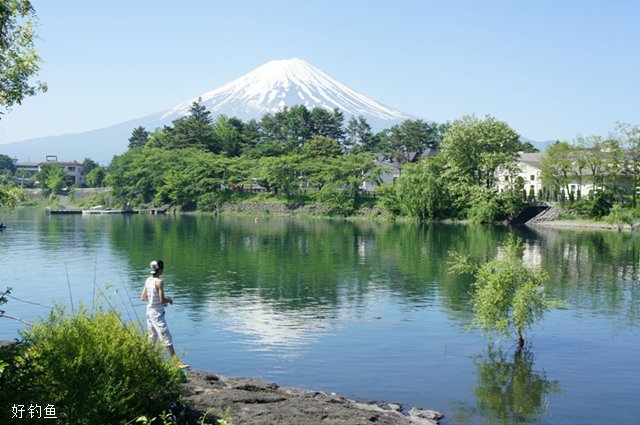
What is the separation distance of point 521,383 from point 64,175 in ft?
375

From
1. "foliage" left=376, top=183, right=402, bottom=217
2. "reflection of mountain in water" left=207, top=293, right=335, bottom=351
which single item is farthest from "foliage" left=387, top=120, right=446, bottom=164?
"reflection of mountain in water" left=207, top=293, right=335, bottom=351

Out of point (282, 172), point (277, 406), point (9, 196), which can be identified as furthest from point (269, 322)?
point (282, 172)

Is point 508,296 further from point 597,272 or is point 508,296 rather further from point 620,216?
point 620,216

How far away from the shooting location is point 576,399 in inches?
480

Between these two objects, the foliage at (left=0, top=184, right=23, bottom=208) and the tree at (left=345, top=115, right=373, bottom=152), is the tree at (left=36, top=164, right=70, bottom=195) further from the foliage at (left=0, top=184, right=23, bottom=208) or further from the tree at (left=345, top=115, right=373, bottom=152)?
the foliage at (left=0, top=184, right=23, bottom=208)

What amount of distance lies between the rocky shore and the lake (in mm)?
724

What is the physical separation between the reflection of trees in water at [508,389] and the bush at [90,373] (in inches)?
219

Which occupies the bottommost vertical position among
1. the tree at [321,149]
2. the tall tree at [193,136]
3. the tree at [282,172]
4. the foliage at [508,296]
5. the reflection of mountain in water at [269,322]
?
the reflection of mountain in water at [269,322]

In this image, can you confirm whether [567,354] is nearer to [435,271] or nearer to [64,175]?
[435,271]

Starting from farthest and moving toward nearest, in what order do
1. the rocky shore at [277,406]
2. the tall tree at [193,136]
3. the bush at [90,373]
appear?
1. the tall tree at [193,136]
2. the rocky shore at [277,406]
3. the bush at [90,373]

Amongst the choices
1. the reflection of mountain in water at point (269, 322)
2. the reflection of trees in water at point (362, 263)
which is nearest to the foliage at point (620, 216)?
the reflection of trees in water at point (362, 263)

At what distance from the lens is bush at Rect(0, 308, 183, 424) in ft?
23.4

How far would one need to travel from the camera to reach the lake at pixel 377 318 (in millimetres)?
12578

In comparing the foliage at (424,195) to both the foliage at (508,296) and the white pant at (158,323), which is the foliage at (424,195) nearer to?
the foliage at (508,296)
